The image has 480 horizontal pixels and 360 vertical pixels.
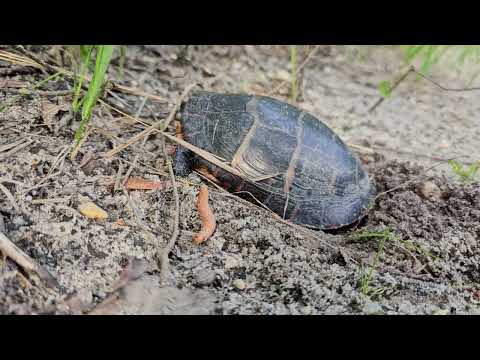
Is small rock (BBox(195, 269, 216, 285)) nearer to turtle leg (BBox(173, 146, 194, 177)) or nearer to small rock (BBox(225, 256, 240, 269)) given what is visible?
small rock (BBox(225, 256, 240, 269))

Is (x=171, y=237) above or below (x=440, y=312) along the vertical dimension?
above

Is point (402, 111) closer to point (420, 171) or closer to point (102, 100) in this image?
point (420, 171)

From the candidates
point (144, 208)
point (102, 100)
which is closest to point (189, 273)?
point (144, 208)

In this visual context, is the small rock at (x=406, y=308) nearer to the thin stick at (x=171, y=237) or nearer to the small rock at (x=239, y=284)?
the small rock at (x=239, y=284)

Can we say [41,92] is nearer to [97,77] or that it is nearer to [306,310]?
[97,77]

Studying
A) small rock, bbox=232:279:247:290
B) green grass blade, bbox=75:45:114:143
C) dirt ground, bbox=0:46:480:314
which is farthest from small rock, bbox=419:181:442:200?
green grass blade, bbox=75:45:114:143

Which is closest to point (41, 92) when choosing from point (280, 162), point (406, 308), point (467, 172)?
point (280, 162)
